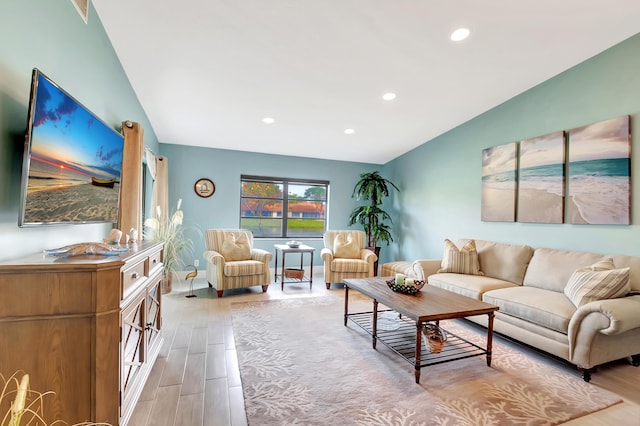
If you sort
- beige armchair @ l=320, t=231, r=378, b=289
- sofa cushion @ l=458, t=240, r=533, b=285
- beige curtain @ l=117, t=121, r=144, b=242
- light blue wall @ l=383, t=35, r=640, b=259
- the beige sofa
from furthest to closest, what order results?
beige armchair @ l=320, t=231, r=378, b=289
sofa cushion @ l=458, t=240, r=533, b=285
light blue wall @ l=383, t=35, r=640, b=259
beige curtain @ l=117, t=121, r=144, b=242
the beige sofa

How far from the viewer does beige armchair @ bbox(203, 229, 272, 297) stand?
411 cm

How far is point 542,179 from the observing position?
3445mm

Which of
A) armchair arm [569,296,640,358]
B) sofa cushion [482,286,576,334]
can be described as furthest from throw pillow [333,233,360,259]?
armchair arm [569,296,640,358]

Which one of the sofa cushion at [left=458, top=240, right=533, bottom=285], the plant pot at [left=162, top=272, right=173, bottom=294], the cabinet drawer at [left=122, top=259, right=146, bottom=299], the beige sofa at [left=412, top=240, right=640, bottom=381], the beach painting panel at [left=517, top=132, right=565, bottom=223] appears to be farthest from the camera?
the plant pot at [left=162, top=272, right=173, bottom=294]

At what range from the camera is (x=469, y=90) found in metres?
3.52

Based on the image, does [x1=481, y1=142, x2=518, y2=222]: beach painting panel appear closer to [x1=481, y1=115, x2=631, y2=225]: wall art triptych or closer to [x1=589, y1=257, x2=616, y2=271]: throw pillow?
[x1=481, y1=115, x2=631, y2=225]: wall art triptych

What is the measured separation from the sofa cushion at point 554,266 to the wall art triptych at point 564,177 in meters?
0.36

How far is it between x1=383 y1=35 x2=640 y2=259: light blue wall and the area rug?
153cm

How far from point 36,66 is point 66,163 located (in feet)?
1.70

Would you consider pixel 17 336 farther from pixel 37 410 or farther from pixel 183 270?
pixel 183 270

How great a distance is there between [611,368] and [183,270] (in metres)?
5.50

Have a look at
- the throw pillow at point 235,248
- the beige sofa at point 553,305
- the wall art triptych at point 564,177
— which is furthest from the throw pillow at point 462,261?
the throw pillow at point 235,248

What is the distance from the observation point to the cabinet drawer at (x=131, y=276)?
5.13 ft

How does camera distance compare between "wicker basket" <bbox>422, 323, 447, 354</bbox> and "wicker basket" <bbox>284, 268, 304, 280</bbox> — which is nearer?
"wicker basket" <bbox>422, 323, 447, 354</bbox>
